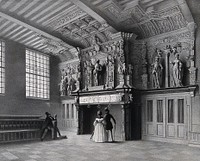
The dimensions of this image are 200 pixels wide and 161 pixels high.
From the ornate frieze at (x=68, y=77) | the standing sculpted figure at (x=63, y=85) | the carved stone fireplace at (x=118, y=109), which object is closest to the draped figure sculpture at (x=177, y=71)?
the carved stone fireplace at (x=118, y=109)

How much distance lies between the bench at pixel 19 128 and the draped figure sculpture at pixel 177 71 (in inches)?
282

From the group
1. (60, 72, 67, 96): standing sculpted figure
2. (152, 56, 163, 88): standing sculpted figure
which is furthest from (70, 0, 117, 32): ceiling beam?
(60, 72, 67, 96): standing sculpted figure

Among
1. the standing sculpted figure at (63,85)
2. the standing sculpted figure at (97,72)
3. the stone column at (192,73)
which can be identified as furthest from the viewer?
the standing sculpted figure at (63,85)

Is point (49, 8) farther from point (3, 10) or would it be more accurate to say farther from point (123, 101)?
point (123, 101)

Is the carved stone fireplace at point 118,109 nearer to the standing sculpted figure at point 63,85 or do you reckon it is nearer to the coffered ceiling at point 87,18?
the standing sculpted figure at point 63,85

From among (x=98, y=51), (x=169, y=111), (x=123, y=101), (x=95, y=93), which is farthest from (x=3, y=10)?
(x=169, y=111)

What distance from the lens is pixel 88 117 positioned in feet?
50.7

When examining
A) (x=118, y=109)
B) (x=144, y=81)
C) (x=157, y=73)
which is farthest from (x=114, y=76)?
(x=157, y=73)

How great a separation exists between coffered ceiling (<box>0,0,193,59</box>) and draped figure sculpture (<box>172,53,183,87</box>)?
5.54 feet

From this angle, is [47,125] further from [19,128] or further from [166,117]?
[166,117]

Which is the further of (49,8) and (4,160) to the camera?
(49,8)

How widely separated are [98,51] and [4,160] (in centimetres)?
859

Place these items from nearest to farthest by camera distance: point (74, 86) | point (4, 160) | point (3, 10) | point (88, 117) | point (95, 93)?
1. point (4, 160)
2. point (3, 10)
3. point (95, 93)
4. point (88, 117)
5. point (74, 86)

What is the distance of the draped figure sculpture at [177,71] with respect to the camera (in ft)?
35.6
